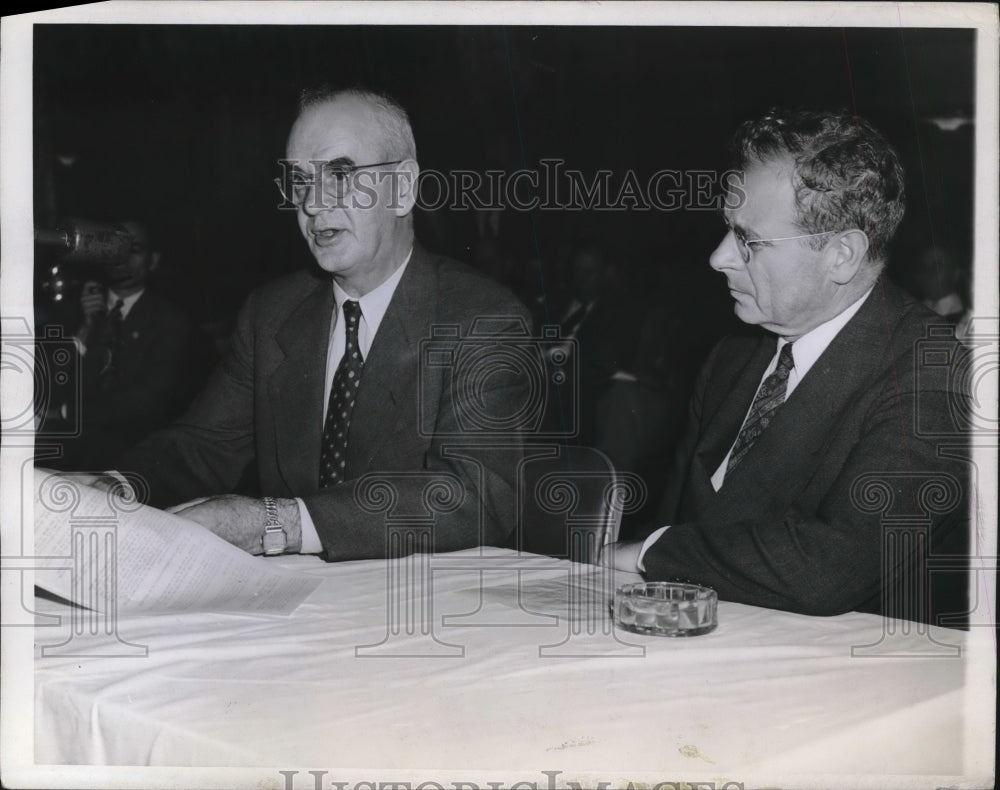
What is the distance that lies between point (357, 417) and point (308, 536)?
255 millimetres

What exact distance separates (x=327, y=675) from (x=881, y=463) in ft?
3.47

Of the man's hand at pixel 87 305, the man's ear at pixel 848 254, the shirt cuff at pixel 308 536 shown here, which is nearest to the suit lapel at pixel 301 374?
the shirt cuff at pixel 308 536

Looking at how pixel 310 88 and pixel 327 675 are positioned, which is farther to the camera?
pixel 310 88

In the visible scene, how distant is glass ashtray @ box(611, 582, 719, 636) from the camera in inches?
69.9

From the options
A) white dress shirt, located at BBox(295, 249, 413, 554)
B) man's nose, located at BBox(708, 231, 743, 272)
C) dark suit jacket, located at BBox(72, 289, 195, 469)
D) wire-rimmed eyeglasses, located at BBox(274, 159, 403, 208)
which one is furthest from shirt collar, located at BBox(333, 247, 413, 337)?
man's nose, located at BBox(708, 231, 743, 272)

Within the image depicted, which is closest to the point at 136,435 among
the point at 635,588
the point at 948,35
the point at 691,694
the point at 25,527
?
the point at 25,527

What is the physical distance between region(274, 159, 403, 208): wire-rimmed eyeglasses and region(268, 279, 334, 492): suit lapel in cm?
17

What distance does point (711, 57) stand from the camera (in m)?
2.15

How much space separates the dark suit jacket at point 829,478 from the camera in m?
1.99

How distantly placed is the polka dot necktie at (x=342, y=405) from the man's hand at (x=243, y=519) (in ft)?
0.31

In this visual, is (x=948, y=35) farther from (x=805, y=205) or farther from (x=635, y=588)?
(x=635, y=588)

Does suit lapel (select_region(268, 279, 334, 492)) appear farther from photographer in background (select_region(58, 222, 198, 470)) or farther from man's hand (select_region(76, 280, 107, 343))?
man's hand (select_region(76, 280, 107, 343))

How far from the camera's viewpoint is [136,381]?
223 cm

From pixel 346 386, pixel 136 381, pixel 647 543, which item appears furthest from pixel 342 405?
pixel 647 543
